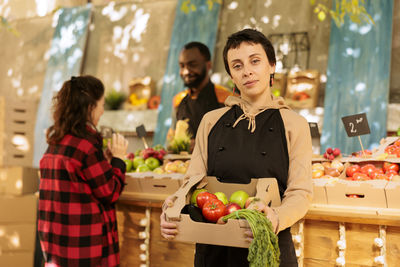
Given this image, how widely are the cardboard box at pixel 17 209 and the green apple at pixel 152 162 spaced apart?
43.4 inches

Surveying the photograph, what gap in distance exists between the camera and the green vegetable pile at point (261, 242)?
1.17 m

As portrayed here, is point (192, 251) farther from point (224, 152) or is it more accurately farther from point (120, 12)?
point (120, 12)

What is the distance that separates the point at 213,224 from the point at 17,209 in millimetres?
2635

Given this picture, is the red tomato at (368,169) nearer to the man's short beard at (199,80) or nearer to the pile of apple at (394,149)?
the pile of apple at (394,149)

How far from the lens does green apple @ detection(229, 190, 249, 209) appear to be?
1.38 m

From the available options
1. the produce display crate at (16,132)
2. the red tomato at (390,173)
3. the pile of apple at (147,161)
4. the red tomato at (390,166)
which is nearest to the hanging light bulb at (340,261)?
the red tomato at (390,173)

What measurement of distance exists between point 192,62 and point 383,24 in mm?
2188

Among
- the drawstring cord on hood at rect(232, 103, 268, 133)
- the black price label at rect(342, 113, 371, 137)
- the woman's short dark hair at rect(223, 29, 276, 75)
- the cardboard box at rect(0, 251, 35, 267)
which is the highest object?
the woman's short dark hair at rect(223, 29, 276, 75)

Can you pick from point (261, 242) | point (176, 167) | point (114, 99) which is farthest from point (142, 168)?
point (114, 99)

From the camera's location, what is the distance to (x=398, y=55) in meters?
4.69

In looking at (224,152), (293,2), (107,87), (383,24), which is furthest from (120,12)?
(224,152)

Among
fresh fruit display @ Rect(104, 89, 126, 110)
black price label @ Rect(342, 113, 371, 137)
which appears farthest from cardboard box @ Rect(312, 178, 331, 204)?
fresh fruit display @ Rect(104, 89, 126, 110)

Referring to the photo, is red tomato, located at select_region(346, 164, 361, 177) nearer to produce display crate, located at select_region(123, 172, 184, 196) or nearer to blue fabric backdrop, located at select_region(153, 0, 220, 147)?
produce display crate, located at select_region(123, 172, 184, 196)

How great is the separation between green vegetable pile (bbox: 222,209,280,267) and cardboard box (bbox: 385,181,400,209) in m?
1.10
